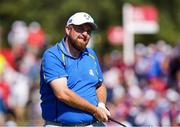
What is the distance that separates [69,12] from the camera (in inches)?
1624

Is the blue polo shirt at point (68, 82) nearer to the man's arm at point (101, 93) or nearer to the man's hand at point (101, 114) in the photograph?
the man's hand at point (101, 114)

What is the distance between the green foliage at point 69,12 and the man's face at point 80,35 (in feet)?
100

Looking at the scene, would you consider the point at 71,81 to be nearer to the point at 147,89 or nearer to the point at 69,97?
the point at 69,97

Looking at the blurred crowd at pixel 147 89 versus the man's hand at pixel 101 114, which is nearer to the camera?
the man's hand at pixel 101 114

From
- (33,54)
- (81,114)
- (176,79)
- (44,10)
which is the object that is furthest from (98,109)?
(44,10)

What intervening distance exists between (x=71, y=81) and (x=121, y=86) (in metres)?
11.9

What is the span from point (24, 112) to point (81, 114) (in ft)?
41.7

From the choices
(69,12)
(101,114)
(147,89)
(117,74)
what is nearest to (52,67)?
(101,114)

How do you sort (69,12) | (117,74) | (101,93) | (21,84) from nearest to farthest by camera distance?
(101,93)
(21,84)
(117,74)
(69,12)

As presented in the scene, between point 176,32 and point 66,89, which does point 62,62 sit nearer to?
point 66,89

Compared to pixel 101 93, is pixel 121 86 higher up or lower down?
lower down

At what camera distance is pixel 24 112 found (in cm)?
2264

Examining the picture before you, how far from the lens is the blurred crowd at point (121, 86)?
17.0m

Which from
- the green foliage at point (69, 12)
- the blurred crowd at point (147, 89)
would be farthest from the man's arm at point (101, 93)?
the green foliage at point (69, 12)
